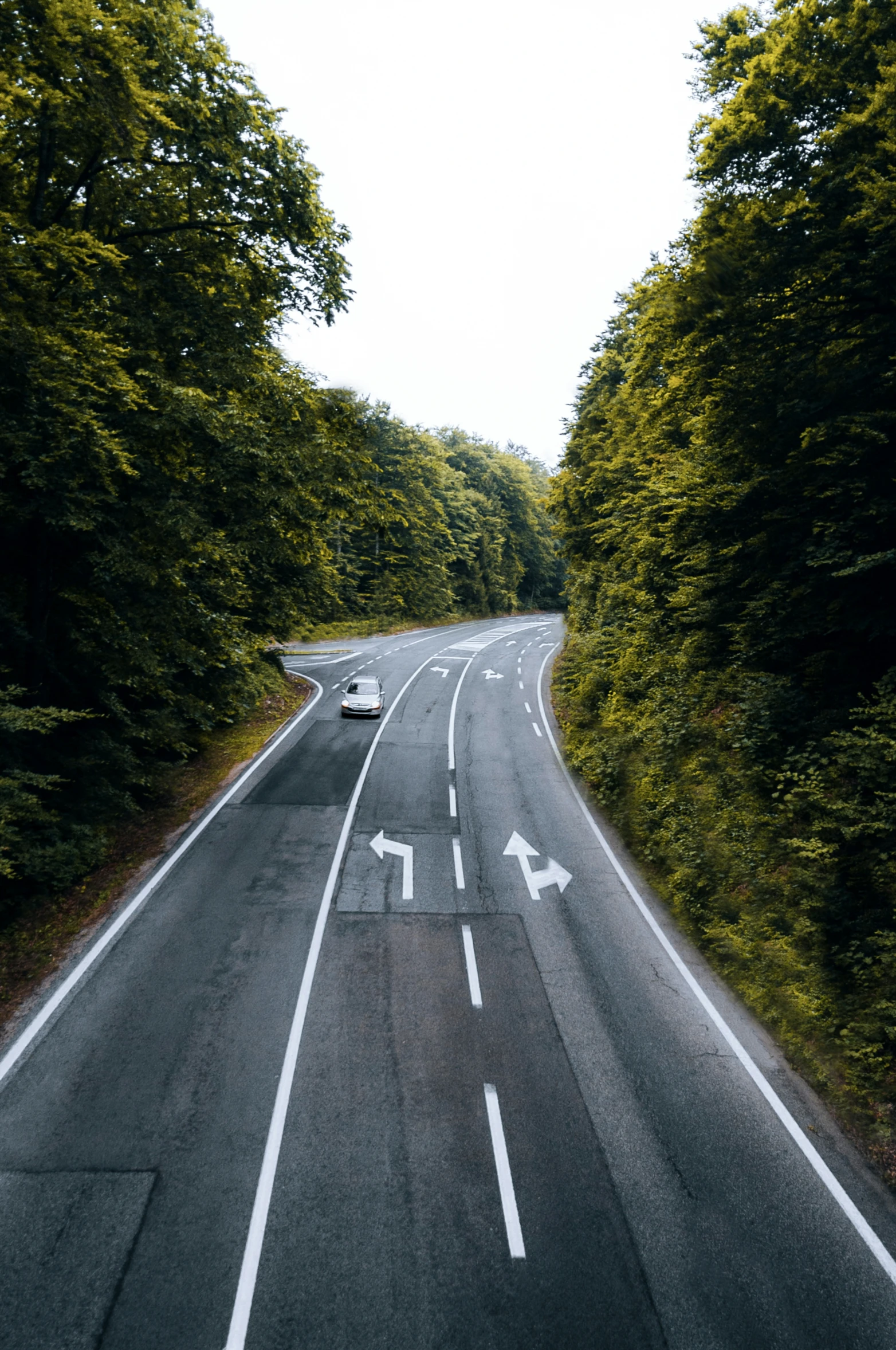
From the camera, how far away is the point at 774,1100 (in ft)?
22.2

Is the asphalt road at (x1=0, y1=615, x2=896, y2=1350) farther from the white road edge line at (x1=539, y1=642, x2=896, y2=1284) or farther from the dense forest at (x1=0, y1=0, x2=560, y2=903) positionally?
the dense forest at (x1=0, y1=0, x2=560, y2=903)

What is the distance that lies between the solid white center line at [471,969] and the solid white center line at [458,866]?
135 centimetres

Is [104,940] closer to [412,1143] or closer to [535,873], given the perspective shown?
[412,1143]

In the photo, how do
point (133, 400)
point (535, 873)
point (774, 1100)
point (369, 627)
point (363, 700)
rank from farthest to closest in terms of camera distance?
point (369, 627) → point (363, 700) → point (535, 873) → point (133, 400) → point (774, 1100)

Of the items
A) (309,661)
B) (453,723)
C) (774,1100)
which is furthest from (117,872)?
(309,661)

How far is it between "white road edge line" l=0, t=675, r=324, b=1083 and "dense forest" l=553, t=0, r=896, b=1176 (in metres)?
9.21

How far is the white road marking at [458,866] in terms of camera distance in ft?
37.3

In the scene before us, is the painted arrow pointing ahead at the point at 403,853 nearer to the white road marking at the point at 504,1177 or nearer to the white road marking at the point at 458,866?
the white road marking at the point at 458,866

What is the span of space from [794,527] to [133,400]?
10694mm

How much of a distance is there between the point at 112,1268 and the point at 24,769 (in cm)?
681

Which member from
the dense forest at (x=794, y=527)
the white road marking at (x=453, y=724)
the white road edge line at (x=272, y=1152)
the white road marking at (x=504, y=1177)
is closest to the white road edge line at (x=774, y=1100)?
the dense forest at (x=794, y=527)

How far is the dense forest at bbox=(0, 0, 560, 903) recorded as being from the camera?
8172mm

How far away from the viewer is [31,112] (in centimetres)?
836

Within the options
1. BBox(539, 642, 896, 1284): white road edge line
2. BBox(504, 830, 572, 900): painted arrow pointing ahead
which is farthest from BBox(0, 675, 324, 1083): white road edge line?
BBox(539, 642, 896, 1284): white road edge line
